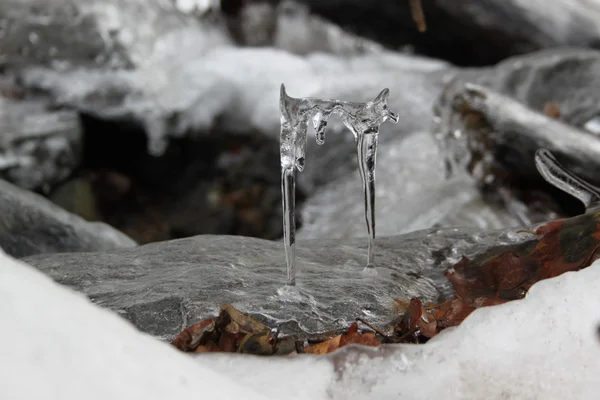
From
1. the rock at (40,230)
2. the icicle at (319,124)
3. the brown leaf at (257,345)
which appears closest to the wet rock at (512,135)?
the icicle at (319,124)

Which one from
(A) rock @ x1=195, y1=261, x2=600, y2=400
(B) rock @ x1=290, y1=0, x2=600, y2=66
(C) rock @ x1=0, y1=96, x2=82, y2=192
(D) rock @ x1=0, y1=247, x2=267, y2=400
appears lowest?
(C) rock @ x1=0, y1=96, x2=82, y2=192

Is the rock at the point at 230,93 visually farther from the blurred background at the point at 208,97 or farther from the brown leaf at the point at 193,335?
the brown leaf at the point at 193,335

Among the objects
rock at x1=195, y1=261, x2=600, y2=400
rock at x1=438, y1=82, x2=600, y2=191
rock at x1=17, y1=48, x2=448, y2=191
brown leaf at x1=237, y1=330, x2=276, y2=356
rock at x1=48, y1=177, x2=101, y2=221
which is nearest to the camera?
rock at x1=195, y1=261, x2=600, y2=400

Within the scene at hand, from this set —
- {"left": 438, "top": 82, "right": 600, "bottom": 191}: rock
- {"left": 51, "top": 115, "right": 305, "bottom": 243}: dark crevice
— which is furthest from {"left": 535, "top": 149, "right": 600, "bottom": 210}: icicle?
{"left": 51, "top": 115, "right": 305, "bottom": 243}: dark crevice

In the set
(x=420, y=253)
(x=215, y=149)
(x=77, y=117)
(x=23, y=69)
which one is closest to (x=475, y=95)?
(x=420, y=253)

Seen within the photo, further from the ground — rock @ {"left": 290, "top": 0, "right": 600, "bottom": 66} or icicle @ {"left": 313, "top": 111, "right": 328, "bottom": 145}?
rock @ {"left": 290, "top": 0, "right": 600, "bottom": 66}

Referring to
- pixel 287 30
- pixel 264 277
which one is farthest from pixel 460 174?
pixel 287 30

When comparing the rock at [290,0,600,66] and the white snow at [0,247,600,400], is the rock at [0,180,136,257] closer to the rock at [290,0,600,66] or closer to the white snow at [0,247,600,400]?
the white snow at [0,247,600,400]
